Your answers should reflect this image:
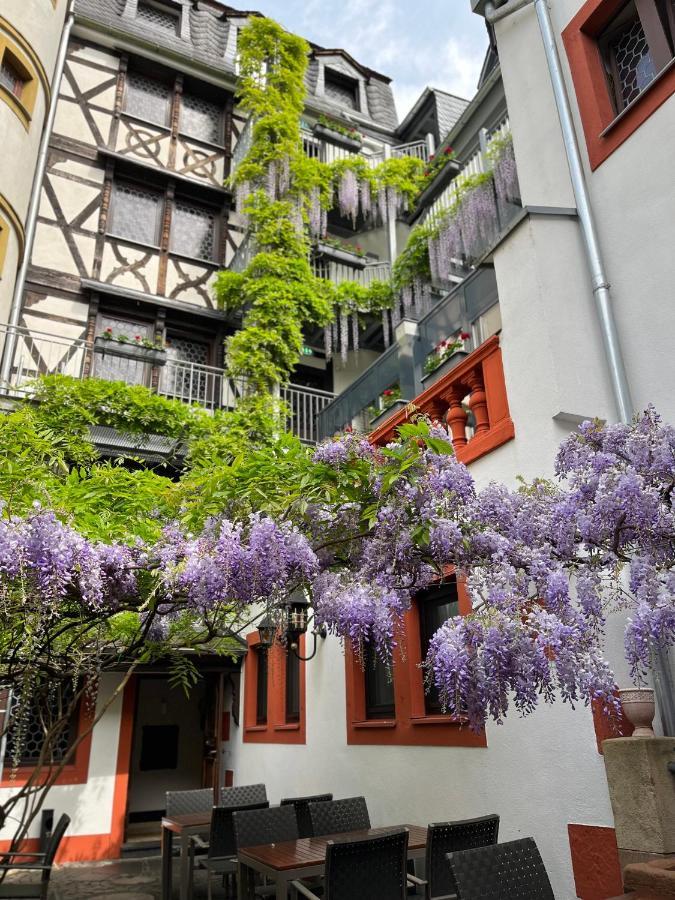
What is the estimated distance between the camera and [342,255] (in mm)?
13266

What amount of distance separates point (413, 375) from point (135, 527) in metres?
4.19

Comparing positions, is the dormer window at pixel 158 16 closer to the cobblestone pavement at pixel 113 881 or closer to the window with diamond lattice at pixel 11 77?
the window with diamond lattice at pixel 11 77

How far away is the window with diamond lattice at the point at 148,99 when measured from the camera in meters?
13.5

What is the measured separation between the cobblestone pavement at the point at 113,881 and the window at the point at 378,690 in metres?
2.60

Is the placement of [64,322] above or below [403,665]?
above

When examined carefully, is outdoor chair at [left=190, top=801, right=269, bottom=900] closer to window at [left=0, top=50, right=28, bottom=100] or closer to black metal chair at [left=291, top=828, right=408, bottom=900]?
black metal chair at [left=291, top=828, right=408, bottom=900]

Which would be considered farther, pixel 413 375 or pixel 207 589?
pixel 413 375

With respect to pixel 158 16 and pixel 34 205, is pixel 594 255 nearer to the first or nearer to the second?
pixel 34 205

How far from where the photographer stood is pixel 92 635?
17.1 feet

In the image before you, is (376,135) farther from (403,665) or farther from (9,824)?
(9,824)

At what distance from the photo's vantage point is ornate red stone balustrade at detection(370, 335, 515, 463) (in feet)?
16.5

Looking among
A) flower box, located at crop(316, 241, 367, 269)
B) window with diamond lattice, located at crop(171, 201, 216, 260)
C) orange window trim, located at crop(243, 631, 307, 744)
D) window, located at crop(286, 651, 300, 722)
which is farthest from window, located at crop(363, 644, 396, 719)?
window with diamond lattice, located at crop(171, 201, 216, 260)

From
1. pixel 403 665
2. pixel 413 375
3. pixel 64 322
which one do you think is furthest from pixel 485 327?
pixel 64 322

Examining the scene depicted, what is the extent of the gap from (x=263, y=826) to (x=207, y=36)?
15.8m
